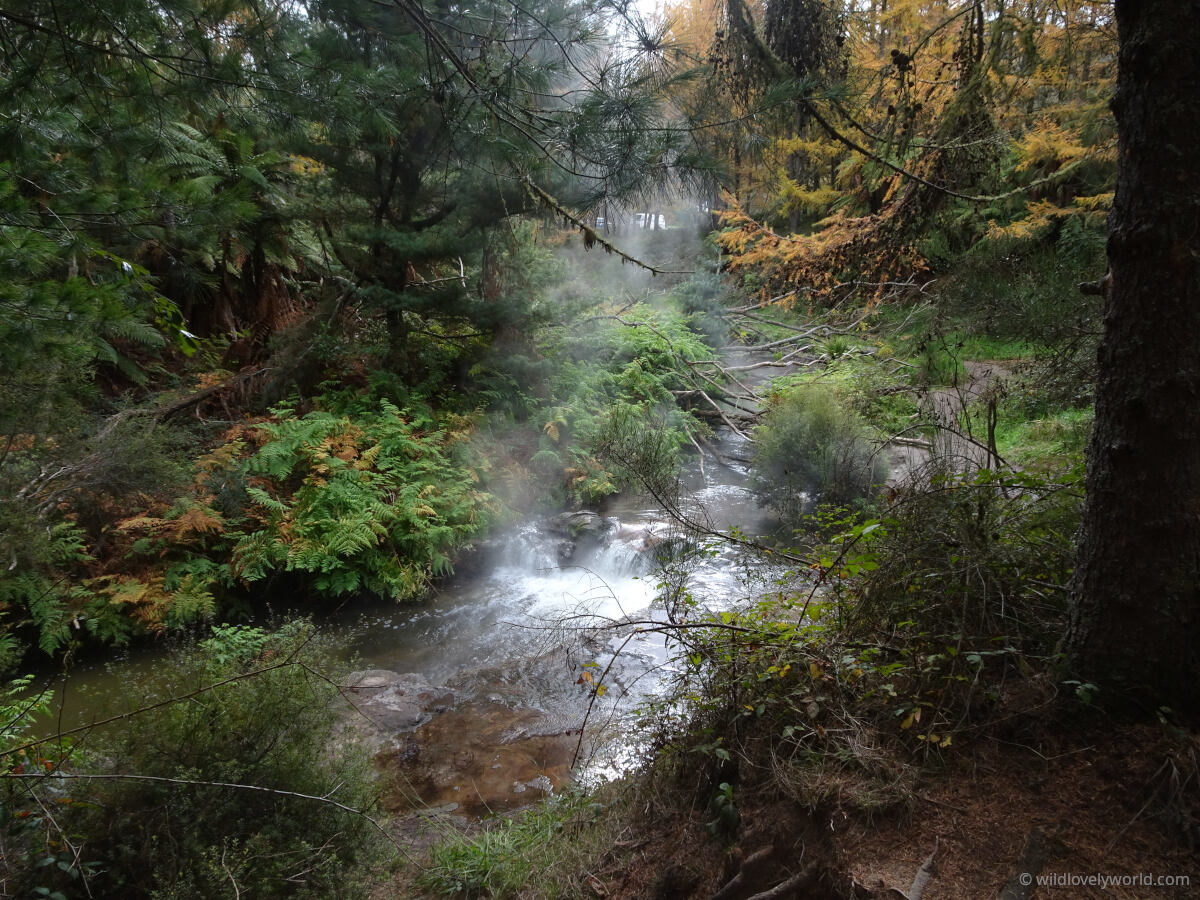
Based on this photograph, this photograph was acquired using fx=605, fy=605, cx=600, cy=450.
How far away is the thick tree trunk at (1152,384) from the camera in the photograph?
1865mm

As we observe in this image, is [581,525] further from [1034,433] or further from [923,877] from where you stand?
[923,877]

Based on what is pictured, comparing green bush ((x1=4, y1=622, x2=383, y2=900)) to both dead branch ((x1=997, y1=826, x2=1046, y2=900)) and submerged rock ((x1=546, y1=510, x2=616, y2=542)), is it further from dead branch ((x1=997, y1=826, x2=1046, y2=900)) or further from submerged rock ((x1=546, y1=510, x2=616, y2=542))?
submerged rock ((x1=546, y1=510, x2=616, y2=542))

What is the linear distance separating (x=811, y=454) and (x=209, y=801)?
6.89 meters

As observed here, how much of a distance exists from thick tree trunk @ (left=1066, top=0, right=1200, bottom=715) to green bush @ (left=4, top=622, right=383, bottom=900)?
10.3ft

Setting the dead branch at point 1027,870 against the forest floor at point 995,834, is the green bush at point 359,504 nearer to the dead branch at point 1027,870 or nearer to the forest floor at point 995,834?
the forest floor at point 995,834

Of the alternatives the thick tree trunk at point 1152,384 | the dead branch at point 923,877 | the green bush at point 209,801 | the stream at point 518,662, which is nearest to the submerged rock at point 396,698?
the stream at point 518,662

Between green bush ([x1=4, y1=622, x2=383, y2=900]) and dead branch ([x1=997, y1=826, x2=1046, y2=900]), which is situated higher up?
dead branch ([x1=997, y1=826, x2=1046, y2=900])

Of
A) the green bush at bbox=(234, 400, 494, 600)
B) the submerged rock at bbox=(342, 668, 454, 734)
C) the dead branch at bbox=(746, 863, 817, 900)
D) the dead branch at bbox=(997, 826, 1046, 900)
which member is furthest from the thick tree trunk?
the green bush at bbox=(234, 400, 494, 600)

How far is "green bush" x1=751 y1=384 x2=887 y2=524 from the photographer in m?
7.36

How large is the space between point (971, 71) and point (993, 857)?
4019 millimetres

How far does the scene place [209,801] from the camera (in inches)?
110

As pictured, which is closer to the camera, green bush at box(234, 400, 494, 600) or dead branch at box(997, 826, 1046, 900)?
dead branch at box(997, 826, 1046, 900)

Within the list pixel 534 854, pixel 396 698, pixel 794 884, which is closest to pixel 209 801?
pixel 534 854

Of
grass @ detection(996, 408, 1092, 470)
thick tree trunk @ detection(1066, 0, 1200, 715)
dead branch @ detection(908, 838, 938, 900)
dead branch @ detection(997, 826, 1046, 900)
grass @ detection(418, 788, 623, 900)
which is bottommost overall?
grass @ detection(418, 788, 623, 900)
